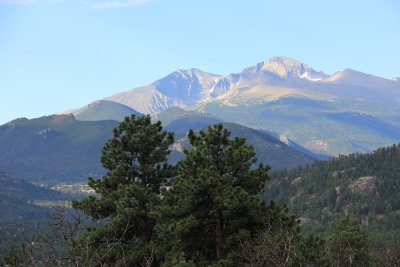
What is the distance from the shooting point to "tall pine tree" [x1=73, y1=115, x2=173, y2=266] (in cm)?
4478

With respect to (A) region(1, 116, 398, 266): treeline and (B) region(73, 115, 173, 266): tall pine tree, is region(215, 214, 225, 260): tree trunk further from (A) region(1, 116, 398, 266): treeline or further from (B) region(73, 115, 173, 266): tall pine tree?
(B) region(73, 115, 173, 266): tall pine tree

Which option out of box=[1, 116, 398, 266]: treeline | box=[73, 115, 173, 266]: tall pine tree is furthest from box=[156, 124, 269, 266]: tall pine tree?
box=[73, 115, 173, 266]: tall pine tree

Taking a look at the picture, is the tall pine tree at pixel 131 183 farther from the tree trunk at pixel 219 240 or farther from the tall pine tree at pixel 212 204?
the tree trunk at pixel 219 240

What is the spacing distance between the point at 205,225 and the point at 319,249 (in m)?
8.93

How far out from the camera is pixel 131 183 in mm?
46406

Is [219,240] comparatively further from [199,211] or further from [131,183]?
[131,183]

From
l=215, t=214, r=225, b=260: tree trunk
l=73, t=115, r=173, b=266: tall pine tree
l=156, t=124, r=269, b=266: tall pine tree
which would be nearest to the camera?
l=156, t=124, r=269, b=266: tall pine tree

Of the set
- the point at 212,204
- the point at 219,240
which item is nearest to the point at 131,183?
the point at 212,204

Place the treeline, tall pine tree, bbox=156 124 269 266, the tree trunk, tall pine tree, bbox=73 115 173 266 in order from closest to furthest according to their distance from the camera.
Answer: the treeline, tall pine tree, bbox=156 124 269 266, the tree trunk, tall pine tree, bbox=73 115 173 266

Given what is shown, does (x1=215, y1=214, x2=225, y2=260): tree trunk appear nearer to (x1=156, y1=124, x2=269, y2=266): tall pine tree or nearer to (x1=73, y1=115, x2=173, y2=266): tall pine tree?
(x1=156, y1=124, x2=269, y2=266): tall pine tree

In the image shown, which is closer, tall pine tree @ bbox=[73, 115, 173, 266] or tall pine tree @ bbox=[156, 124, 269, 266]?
tall pine tree @ bbox=[156, 124, 269, 266]

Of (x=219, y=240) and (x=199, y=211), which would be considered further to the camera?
(x=199, y=211)

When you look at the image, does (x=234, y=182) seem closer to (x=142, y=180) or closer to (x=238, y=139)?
(x=238, y=139)

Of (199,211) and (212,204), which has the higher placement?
(212,204)
